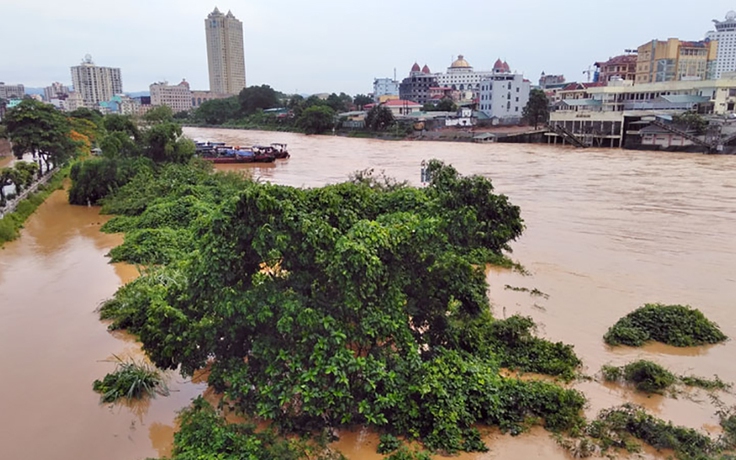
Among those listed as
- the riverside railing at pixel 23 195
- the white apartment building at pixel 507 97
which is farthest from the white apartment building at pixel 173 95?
the riverside railing at pixel 23 195

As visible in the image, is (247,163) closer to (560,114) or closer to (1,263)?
(1,263)

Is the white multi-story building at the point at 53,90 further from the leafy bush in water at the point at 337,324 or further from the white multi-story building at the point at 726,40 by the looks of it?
the leafy bush in water at the point at 337,324

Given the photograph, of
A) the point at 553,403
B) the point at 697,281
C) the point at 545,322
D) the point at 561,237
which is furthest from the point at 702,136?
the point at 553,403

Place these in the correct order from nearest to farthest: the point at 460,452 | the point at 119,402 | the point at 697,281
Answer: the point at 460,452, the point at 119,402, the point at 697,281

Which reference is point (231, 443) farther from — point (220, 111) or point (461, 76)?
point (461, 76)

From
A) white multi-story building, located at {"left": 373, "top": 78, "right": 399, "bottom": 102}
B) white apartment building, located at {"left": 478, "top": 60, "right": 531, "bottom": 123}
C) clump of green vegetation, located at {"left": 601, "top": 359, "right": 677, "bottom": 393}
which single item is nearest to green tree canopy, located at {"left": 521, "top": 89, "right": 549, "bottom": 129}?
white apartment building, located at {"left": 478, "top": 60, "right": 531, "bottom": 123}

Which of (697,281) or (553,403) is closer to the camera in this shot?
(553,403)
